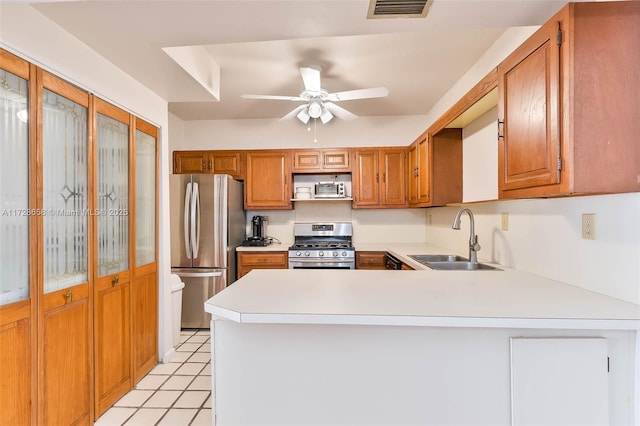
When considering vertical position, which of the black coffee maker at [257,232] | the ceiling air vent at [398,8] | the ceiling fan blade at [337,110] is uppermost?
the ceiling fan blade at [337,110]

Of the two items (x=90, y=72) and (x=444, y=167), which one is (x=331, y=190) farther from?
(x=90, y=72)

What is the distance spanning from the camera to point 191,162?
4035mm

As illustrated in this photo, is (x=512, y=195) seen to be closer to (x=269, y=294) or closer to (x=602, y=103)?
(x=602, y=103)

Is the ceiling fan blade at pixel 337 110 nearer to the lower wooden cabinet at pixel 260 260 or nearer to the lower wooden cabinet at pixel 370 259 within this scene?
the lower wooden cabinet at pixel 370 259

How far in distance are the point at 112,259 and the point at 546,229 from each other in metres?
2.67

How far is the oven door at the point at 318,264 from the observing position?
3585 mm

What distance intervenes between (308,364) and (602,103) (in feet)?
5.04

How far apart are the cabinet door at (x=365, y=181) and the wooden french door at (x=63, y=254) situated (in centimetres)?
278

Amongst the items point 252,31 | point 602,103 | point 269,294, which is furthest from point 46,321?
point 602,103

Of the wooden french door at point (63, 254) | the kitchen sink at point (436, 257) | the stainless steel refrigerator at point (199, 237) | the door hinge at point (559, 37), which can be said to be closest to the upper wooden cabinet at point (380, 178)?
the kitchen sink at point (436, 257)

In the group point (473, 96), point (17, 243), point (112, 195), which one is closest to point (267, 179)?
point (112, 195)

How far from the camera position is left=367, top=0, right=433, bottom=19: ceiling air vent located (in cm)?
138

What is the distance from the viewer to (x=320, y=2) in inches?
54.3

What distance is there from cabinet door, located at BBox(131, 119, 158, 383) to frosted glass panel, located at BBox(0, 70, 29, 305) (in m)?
0.87
